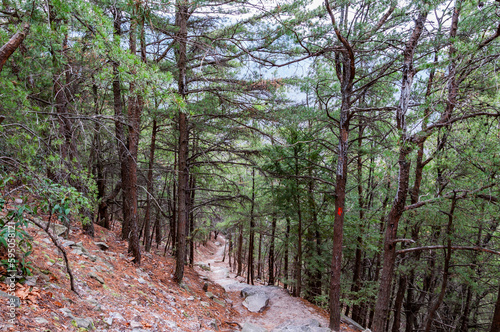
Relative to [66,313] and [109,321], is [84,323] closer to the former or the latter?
[66,313]

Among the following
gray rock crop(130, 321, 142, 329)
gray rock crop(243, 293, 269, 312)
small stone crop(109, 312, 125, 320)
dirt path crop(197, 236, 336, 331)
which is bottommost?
gray rock crop(243, 293, 269, 312)

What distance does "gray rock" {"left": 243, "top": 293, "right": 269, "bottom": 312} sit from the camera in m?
9.81

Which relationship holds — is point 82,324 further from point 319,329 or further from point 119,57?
point 319,329

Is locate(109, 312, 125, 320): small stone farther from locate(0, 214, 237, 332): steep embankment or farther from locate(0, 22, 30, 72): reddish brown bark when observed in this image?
locate(0, 22, 30, 72): reddish brown bark

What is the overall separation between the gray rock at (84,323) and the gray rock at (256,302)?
733cm

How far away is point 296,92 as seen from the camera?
859 centimetres

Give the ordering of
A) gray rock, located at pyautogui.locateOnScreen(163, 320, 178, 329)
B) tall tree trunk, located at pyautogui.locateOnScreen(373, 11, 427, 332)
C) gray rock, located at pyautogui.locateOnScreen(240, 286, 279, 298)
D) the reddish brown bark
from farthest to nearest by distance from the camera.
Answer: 1. gray rock, located at pyautogui.locateOnScreen(240, 286, 279, 298)
2. tall tree trunk, located at pyautogui.locateOnScreen(373, 11, 427, 332)
3. gray rock, located at pyautogui.locateOnScreen(163, 320, 178, 329)
4. the reddish brown bark

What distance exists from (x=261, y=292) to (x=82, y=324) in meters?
8.87

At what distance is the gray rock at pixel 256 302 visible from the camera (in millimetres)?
9812

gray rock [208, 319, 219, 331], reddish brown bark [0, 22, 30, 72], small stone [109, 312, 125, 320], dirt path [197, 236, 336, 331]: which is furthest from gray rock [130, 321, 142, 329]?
dirt path [197, 236, 336, 331]

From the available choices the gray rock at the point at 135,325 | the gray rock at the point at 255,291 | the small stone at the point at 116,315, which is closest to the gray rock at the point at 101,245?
the small stone at the point at 116,315

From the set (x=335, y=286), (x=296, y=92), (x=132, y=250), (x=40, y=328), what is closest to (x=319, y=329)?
(x=335, y=286)

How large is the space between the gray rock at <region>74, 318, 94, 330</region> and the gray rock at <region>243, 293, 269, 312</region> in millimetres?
7328

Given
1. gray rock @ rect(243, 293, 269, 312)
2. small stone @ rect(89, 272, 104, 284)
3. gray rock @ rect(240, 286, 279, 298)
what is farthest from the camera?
gray rock @ rect(240, 286, 279, 298)
